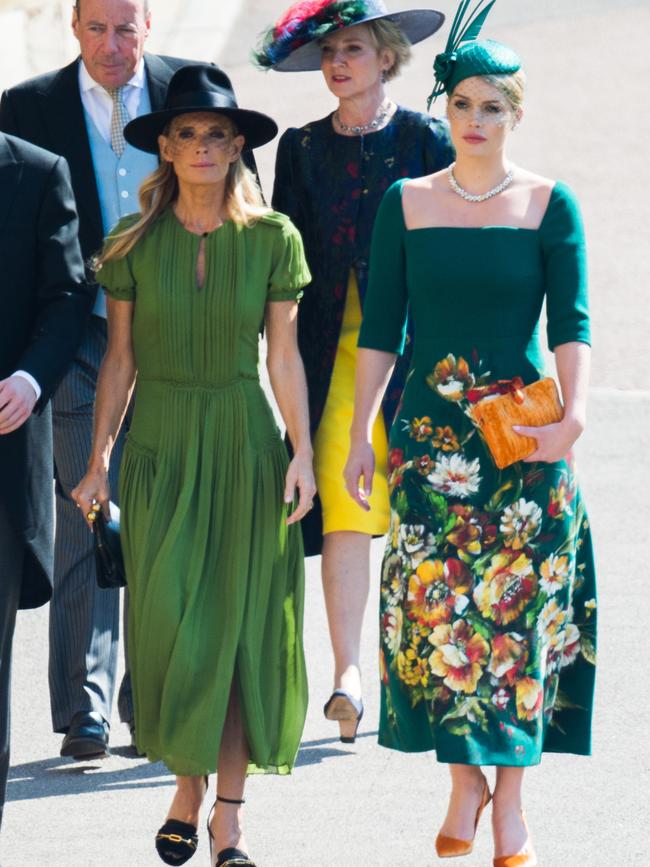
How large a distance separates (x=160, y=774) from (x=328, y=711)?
0.50 metres

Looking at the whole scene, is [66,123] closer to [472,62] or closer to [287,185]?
[287,185]

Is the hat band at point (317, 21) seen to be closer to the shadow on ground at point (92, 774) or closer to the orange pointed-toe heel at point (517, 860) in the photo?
the shadow on ground at point (92, 774)

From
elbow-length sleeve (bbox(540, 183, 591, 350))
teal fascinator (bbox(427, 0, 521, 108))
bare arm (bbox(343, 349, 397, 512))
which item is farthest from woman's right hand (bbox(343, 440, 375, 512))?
teal fascinator (bbox(427, 0, 521, 108))

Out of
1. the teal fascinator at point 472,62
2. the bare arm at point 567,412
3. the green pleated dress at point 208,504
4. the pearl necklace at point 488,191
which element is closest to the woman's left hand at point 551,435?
the bare arm at point 567,412

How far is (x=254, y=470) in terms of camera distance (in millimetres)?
5488

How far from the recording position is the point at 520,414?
519cm

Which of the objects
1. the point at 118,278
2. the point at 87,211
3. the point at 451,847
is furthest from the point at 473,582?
the point at 87,211

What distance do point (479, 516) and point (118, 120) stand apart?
6.26 feet

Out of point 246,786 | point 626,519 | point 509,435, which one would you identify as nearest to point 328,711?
point 246,786

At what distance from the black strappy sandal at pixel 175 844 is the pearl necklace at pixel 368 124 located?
216cm

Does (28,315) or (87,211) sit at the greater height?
(87,211)

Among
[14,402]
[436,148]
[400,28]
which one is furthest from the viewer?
[400,28]

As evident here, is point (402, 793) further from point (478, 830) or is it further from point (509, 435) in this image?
point (509, 435)

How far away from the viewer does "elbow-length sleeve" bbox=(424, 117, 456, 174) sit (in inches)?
252
